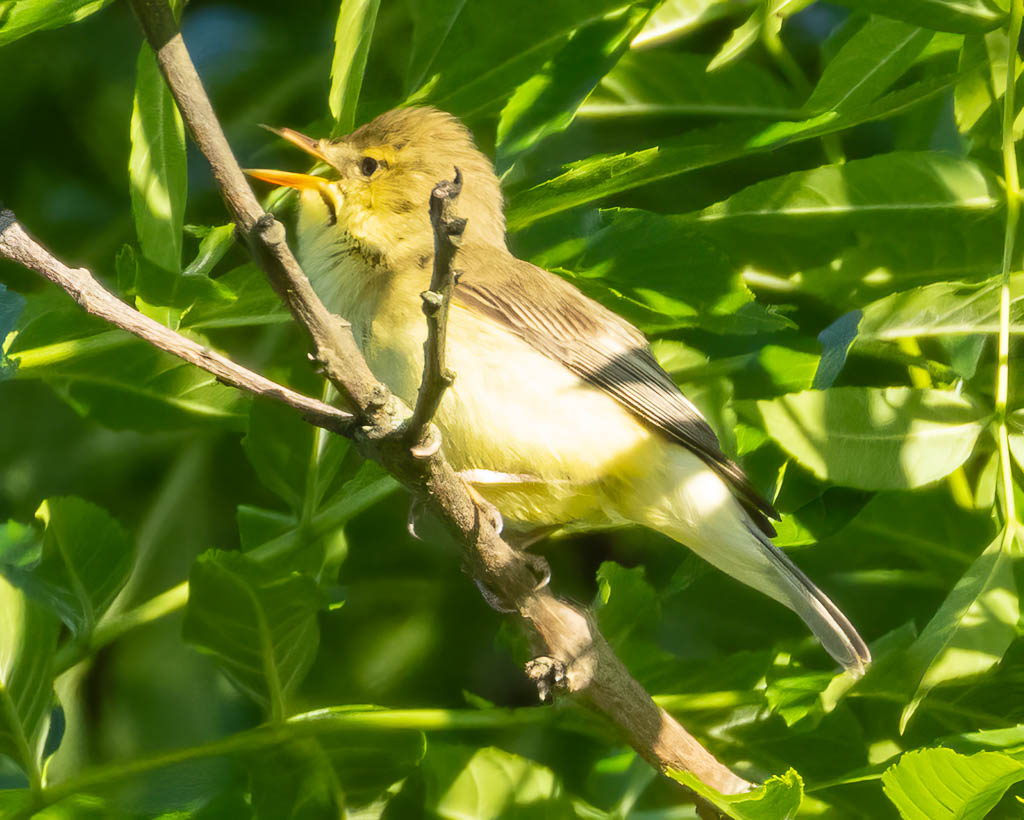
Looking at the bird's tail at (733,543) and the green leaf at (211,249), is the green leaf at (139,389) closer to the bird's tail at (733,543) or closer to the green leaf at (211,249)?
the green leaf at (211,249)

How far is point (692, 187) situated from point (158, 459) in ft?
5.02

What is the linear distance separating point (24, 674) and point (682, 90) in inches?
76.1

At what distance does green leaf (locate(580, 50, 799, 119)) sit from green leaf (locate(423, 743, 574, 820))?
1500 mm

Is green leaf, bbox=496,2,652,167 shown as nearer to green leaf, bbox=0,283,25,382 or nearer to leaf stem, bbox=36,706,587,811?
green leaf, bbox=0,283,25,382

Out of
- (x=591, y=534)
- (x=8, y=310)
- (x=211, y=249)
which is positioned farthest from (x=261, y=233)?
(x=591, y=534)

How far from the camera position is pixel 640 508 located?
2.98 meters

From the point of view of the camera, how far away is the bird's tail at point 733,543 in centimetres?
274

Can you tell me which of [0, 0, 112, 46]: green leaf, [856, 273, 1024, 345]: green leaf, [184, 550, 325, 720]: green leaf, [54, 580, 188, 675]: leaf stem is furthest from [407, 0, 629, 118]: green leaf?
[54, 580, 188, 675]: leaf stem

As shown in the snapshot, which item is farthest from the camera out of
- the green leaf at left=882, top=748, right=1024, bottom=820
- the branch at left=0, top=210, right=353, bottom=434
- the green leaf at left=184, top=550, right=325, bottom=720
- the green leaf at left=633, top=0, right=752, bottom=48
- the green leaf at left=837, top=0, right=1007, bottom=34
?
the green leaf at left=633, top=0, right=752, bottom=48

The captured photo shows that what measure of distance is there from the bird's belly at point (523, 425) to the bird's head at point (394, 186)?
30 cm

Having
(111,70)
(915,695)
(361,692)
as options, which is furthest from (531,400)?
(111,70)

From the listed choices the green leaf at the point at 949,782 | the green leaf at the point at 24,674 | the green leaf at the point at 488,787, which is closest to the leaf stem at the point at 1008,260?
the green leaf at the point at 949,782

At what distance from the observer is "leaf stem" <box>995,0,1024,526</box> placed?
2.44m

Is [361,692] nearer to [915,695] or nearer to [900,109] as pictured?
[915,695]
